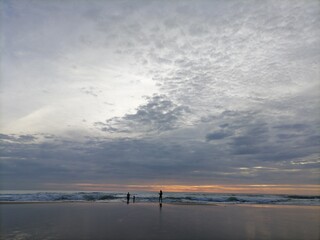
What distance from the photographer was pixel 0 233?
16.8 metres

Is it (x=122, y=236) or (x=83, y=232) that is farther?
(x=83, y=232)

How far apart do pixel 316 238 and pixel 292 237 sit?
123 centimetres

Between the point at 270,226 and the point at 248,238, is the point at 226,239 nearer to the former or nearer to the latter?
the point at 248,238

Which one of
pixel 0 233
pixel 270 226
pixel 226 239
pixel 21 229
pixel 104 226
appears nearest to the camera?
pixel 226 239

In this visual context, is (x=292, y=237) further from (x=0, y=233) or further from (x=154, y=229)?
(x=0, y=233)

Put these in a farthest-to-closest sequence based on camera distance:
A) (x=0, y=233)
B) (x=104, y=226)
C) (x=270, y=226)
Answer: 1. (x=270, y=226)
2. (x=104, y=226)
3. (x=0, y=233)

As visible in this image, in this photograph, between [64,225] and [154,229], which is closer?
[154,229]

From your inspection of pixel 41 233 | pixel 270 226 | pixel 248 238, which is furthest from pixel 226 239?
pixel 41 233

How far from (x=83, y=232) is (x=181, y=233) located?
570 centimetres

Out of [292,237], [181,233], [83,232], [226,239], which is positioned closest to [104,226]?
[83,232]

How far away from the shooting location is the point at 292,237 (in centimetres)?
1677

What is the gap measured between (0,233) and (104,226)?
6134 millimetres

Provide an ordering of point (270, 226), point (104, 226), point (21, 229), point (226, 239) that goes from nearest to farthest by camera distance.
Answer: point (226, 239)
point (21, 229)
point (104, 226)
point (270, 226)

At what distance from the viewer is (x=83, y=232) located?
56.5ft
